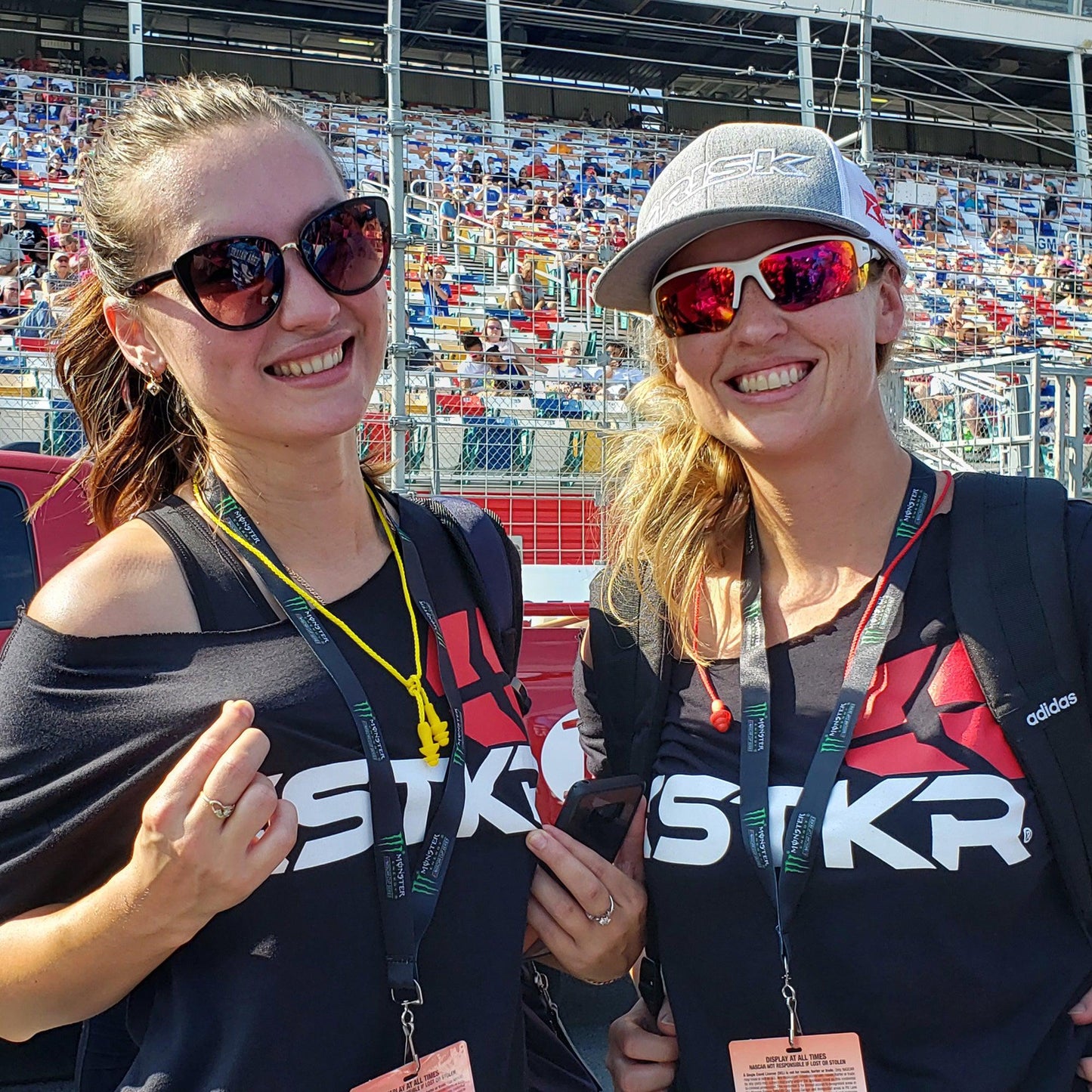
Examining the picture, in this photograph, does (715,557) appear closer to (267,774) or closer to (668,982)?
(668,982)

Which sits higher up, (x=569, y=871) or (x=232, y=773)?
(x=232, y=773)

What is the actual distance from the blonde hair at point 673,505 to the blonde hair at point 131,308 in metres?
0.76

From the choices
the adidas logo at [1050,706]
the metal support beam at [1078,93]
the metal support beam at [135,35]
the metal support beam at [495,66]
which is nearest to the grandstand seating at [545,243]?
the metal support beam at [495,66]

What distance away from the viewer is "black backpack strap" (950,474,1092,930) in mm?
1612

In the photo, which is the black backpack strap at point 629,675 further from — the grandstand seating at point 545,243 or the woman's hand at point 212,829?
the grandstand seating at point 545,243

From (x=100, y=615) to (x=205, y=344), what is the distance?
40 centimetres

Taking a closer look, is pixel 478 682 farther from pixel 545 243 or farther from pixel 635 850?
pixel 545 243

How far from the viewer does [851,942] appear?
1652 millimetres

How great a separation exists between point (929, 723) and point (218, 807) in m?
0.97

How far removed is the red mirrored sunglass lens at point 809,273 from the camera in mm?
1811

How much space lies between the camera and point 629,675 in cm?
199

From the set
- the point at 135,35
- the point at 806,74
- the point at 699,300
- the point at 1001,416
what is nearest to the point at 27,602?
the point at 699,300

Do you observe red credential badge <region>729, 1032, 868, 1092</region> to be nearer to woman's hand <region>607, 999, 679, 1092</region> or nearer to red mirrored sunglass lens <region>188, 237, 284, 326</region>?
woman's hand <region>607, 999, 679, 1092</region>

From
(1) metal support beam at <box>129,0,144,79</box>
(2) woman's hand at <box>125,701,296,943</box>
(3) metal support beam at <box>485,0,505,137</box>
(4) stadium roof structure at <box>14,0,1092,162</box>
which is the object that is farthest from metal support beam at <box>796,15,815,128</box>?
(2) woman's hand at <box>125,701,296,943</box>
